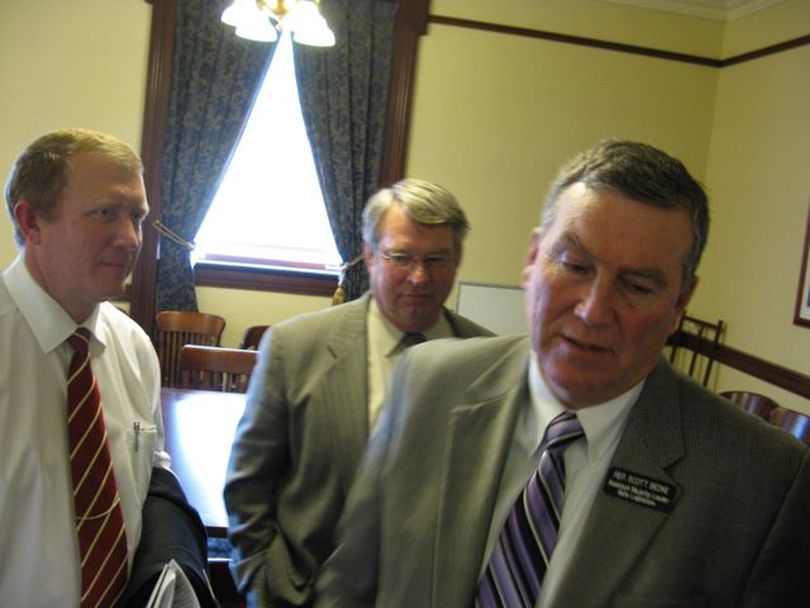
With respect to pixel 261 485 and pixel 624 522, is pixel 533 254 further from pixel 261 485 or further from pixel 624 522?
pixel 261 485

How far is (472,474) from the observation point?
102cm

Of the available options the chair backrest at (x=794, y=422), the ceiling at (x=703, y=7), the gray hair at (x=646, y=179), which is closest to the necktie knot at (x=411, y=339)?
the gray hair at (x=646, y=179)

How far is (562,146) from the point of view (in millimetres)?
5523

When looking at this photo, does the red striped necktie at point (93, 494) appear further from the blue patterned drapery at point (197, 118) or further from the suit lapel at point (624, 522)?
the blue patterned drapery at point (197, 118)

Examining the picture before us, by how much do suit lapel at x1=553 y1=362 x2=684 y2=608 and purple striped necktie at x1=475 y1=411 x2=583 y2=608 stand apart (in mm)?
51

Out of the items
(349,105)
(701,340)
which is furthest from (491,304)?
(349,105)

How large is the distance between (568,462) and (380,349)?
77 cm

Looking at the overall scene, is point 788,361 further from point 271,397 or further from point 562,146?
point 271,397

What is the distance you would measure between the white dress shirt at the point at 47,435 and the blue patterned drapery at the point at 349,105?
11.5 feet

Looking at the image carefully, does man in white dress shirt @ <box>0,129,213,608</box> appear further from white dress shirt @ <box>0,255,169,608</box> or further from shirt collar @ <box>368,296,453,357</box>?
shirt collar @ <box>368,296,453,357</box>

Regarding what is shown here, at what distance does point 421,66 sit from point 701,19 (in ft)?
6.79

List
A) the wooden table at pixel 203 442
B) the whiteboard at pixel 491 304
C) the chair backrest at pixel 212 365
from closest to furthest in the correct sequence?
the wooden table at pixel 203 442
the chair backrest at pixel 212 365
the whiteboard at pixel 491 304

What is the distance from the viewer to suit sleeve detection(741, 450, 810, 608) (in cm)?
87

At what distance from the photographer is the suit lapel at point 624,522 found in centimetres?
89
